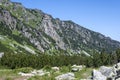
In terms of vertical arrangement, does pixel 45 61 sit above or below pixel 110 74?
above

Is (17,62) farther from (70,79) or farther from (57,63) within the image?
(70,79)

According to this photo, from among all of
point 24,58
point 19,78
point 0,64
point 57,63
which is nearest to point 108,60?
point 57,63

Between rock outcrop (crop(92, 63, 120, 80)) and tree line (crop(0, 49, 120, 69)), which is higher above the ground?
tree line (crop(0, 49, 120, 69))

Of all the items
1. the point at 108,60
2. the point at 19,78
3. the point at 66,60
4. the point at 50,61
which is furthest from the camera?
the point at 66,60

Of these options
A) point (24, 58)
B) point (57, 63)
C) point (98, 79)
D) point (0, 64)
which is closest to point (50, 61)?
point (57, 63)

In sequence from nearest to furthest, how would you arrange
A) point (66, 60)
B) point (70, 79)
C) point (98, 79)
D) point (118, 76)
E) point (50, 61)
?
point (118, 76) < point (98, 79) < point (70, 79) < point (50, 61) < point (66, 60)

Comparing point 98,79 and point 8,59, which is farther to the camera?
point 8,59

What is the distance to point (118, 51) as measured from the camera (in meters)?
162

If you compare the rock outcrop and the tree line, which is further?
the tree line

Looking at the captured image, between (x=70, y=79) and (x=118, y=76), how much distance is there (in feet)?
37.5

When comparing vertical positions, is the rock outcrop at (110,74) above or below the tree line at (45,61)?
below

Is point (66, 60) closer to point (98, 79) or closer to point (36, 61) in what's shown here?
point (36, 61)

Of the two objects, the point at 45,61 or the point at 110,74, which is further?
the point at 45,61

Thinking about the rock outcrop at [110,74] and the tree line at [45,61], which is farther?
the tree line at [45,61]
